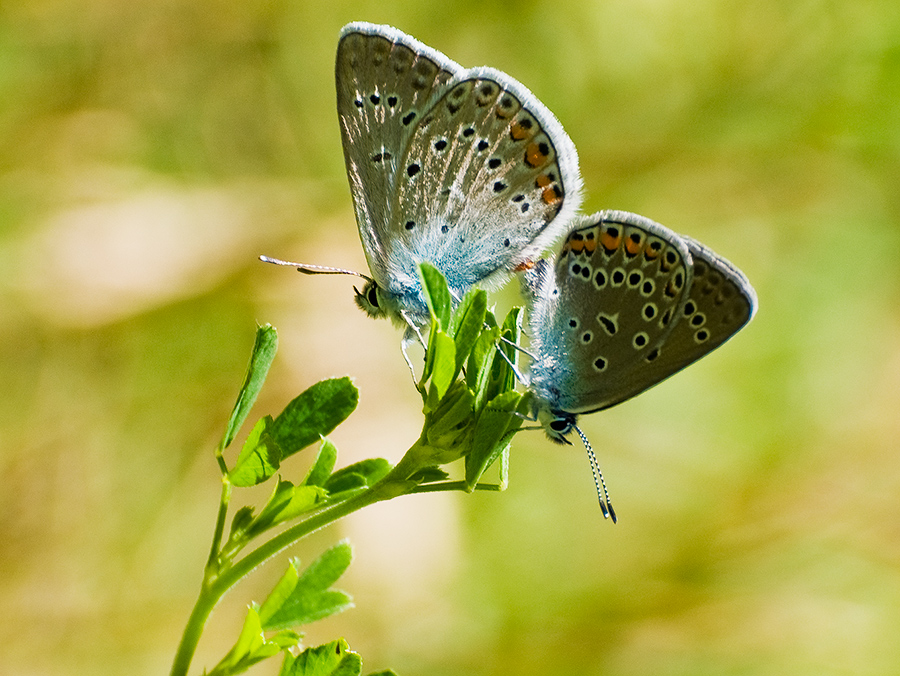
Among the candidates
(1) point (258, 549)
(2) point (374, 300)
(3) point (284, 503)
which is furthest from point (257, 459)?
(2) point (374, 300)

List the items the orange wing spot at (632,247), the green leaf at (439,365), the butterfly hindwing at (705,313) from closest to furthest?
the green leaf at (439,365) < the butterfly hindwing at (705,313) < the orange wing spot at (632,247)

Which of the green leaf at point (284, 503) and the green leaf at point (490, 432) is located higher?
the green leaf at point (490, 432)

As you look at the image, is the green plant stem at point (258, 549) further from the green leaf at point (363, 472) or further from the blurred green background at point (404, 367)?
the blurred green background at point (404, 367)

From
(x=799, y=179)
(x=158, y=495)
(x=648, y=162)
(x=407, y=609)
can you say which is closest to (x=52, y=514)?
(x=158, y=495)

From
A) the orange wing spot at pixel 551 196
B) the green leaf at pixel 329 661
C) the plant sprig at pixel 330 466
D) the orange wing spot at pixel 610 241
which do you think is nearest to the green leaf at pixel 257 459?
the plant sprig at pixel 330 466

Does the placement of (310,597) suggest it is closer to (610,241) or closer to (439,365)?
(439,365)

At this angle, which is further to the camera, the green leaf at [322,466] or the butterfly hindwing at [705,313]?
the butterfly hindwing at [705,313]

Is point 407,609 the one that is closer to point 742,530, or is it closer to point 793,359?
point 742,530
